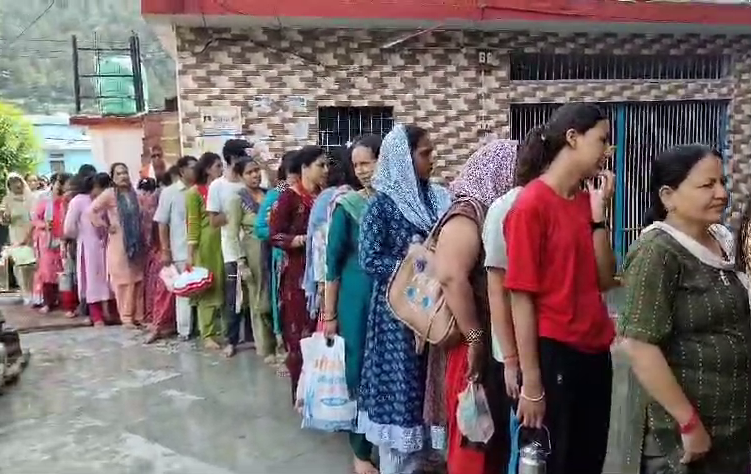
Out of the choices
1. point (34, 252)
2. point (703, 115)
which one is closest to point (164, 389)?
point (34, 252)

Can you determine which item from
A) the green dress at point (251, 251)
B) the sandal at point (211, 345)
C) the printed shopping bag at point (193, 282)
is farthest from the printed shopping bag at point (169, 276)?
the green dress at point (251, 251)

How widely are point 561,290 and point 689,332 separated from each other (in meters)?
0.48

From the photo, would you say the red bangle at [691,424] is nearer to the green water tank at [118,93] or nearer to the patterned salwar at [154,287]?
the patterned salwar at [154,287]

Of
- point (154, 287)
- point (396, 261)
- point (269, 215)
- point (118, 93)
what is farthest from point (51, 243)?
point (118, 93)

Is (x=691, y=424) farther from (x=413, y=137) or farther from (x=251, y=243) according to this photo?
(x=251, y=243)

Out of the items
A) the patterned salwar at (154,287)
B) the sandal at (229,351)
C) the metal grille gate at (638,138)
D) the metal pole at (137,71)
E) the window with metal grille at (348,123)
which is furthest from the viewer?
the metal pole at (137,71)

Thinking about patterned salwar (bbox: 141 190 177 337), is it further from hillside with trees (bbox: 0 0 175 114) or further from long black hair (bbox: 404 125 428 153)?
hillside with trees (bbox: 0 0 175 114)

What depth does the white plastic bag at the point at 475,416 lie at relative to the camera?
303cm

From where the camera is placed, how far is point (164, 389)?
5.90m

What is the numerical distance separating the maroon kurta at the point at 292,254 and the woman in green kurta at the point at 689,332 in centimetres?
313

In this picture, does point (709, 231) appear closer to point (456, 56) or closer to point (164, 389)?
point (164, 389)

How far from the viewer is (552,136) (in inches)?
109

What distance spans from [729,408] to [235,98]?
6.23 m

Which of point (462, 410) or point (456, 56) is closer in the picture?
point (462, 410)
